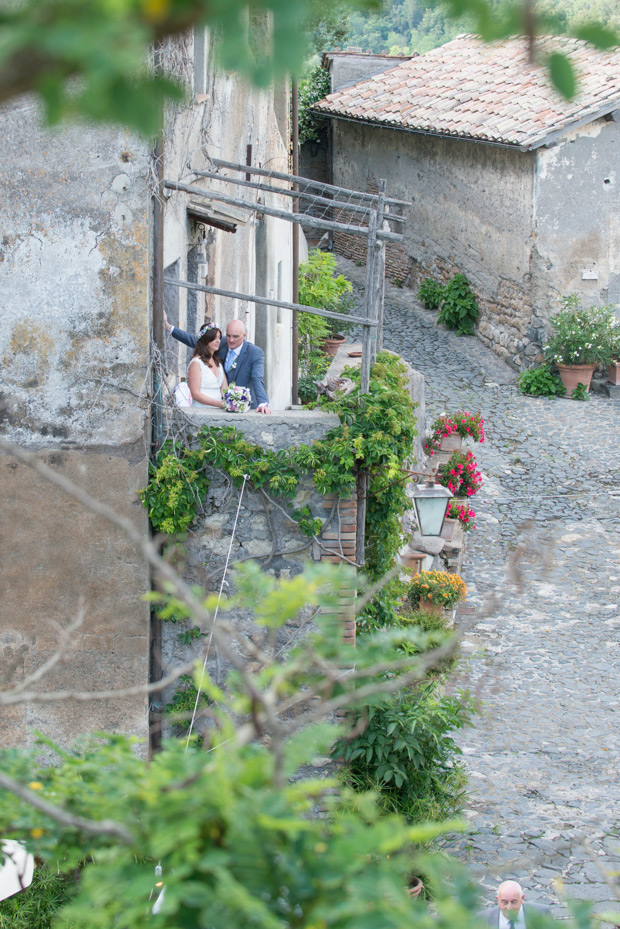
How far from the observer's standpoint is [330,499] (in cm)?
613

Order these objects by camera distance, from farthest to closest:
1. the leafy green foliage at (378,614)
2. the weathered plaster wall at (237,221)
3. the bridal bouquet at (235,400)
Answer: the leafy green foliage at (378,614) < the weathered plaster wall at (237,221) < the bridal bouquet at (235,400)

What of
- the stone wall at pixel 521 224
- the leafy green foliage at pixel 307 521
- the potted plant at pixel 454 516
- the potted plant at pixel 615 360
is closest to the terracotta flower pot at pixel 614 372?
the potted plant at pixel 615 360

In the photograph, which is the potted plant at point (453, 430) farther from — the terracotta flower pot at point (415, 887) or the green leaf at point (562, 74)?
the green leaf at point (562, 74)

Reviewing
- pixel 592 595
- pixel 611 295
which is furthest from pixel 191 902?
pixel 611 295

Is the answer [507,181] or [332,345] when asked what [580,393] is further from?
[332,345]

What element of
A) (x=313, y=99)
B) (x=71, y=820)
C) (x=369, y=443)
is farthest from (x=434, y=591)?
(x=313, y=99)

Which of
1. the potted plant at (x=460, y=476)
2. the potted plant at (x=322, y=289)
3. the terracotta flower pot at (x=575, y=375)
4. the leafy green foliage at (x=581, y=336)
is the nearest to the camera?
the potted plant at (x=460, y=476)

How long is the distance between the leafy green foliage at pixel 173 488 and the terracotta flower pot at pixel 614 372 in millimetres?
10103

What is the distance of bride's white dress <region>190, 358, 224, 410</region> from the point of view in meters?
6.36

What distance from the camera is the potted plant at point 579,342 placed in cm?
1434

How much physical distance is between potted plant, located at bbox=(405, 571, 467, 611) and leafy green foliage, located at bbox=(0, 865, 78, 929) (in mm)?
4111

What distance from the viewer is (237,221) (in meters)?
6.99

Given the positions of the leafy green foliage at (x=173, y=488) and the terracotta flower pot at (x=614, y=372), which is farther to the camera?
the terracotta flower pot at (x=614, y=372)

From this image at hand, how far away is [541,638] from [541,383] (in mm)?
6522
